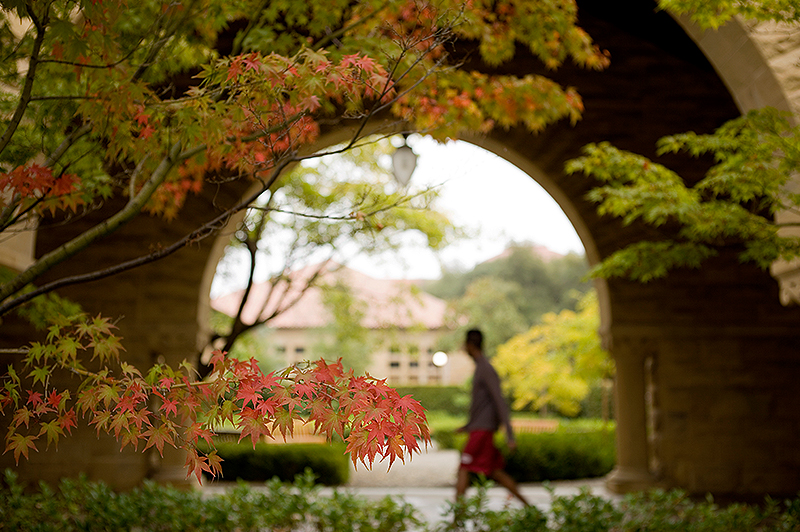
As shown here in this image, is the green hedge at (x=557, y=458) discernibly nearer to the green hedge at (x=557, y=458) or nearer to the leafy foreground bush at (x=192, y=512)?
the green hedge at (x=557, y=458)

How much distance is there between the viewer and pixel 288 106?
277 centimetres

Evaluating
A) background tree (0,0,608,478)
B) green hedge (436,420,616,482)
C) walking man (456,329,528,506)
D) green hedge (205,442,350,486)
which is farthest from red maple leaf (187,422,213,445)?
green hedge (436,420,616,482)

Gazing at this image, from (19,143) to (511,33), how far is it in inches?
140

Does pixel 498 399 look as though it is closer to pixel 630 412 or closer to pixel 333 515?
pixel 333 515

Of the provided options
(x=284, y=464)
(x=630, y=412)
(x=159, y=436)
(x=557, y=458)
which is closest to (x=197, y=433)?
(x=159, y=436)

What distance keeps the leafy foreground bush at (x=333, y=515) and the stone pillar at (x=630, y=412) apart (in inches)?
109

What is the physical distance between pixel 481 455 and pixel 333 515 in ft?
4.48

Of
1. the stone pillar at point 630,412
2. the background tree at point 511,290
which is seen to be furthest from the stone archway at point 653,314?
the background tree at point 511,290

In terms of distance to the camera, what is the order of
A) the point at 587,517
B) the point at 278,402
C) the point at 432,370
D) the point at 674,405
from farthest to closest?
the point at 432,370 < the point at 674,405 < the point at 587,517 < the point at 278,402

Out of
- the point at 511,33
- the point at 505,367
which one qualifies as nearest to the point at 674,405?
the point at 511,33

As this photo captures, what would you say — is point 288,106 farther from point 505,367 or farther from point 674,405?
point 505,367

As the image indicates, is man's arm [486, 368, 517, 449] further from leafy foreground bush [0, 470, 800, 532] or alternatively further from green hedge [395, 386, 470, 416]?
green hedge [395, 386, 470, 416]

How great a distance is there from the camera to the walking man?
491 centimetres

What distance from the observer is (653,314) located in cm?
724
